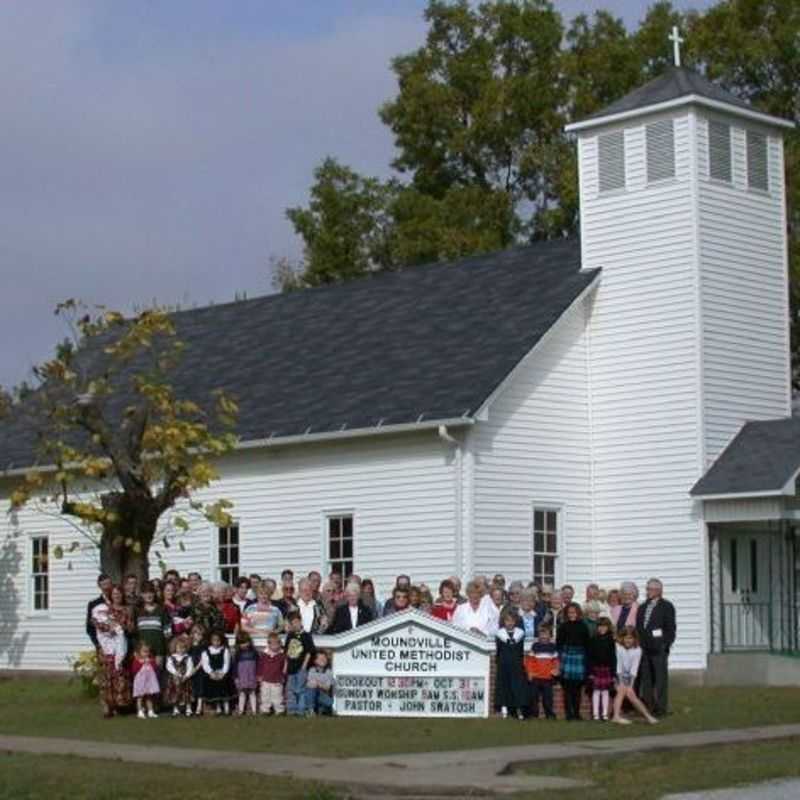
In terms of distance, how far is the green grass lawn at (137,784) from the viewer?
1514 centimetres

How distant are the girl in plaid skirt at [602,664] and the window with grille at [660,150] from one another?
10.2 meters

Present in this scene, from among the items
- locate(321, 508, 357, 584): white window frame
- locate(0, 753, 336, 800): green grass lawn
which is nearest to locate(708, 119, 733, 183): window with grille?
locate(321, 508, 357, 584): white window frame

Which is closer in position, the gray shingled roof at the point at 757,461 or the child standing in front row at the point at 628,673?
the child standing in front row at the point at 628,673

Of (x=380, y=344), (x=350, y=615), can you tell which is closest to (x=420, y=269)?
(x=380, y=344)

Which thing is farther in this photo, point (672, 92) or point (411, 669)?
point (672, 92)

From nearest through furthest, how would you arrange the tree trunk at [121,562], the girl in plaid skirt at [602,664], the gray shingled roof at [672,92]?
1. the girl in plaid skirt at [602,664]
2. the tree trunk at [121,562]
3. the gray shingled roof at [672,92]

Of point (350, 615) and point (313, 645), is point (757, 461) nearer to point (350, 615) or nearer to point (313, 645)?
point (350, 615)

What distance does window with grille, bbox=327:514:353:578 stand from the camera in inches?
1206

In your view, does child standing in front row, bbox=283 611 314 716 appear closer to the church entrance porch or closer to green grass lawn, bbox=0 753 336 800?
green grass lawn, bbox=0 753 336 800

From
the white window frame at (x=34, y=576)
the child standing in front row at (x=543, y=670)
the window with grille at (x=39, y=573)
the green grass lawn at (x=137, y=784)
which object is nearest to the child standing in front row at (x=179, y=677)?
the child standing in front row at (x=543, y=670)

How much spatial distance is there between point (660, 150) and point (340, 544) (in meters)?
8.12

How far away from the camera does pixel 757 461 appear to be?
28766 millimetres

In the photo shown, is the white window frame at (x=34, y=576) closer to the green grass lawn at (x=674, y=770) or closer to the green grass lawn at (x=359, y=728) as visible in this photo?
the green grass lawn at (x=359, y=728)

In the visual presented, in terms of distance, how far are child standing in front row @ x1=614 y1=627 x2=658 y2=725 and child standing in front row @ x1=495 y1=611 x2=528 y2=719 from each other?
1123mm
